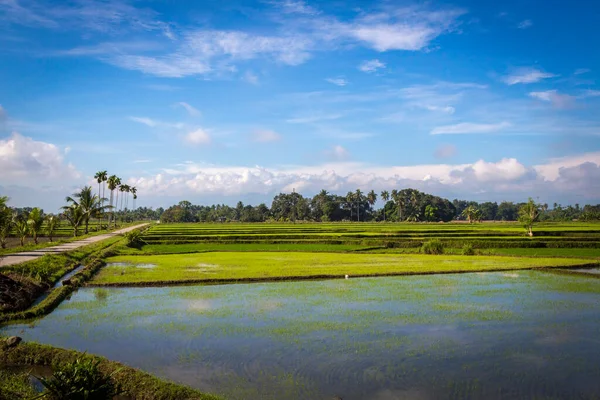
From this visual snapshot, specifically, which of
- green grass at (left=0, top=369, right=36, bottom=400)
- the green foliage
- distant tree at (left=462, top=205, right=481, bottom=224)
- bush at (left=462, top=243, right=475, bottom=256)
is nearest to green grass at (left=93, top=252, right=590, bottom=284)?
bush at (left=462, top=243, right=475, bottom=256)

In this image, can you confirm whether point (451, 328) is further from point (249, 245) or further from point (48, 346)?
point (249, 245)

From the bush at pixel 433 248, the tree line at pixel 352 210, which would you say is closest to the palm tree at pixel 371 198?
the tree line at pixel 352 210

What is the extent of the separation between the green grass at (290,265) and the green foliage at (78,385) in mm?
12763

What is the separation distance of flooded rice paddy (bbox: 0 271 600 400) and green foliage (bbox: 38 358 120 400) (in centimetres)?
149

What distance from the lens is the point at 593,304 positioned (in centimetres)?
1569

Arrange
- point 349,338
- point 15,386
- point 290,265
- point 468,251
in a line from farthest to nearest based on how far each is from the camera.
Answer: point 468,251
point 290,265
point 349,338
point 15,386

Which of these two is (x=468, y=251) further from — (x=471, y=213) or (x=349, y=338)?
(x=471, y=213)

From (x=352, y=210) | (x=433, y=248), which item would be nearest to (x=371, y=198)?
(x=352, y=210)

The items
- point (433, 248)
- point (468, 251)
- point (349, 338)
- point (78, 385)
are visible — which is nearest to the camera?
point (78, 385)

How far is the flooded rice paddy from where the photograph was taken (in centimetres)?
883

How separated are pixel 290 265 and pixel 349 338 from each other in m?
14.3

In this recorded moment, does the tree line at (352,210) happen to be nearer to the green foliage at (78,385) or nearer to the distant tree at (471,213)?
the distant tree at (471,213)

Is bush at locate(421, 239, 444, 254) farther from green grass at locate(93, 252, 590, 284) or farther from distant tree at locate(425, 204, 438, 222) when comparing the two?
distant tree at locate(425, 204, 438, 222)

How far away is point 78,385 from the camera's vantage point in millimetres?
7770
